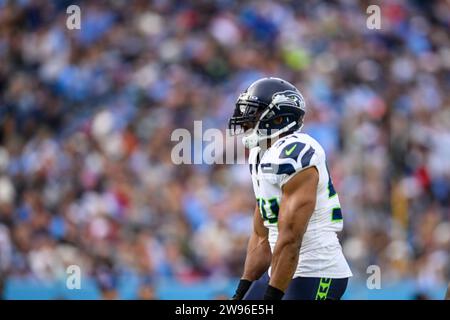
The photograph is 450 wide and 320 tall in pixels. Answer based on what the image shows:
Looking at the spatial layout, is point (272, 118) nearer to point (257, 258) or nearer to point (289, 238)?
point (289, 238)

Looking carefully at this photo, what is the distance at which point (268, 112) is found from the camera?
574 cm

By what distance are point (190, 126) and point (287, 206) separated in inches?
291

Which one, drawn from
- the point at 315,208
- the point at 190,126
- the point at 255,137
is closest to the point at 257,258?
the point at 315,208

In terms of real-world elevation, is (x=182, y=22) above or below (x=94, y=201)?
above

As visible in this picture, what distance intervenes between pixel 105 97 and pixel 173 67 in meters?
1.07

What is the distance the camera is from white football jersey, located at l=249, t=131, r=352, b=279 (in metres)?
A: 5.50

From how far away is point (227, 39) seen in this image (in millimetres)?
13969

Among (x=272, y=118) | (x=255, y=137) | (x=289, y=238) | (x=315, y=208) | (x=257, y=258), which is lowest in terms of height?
(x=257, y=258)

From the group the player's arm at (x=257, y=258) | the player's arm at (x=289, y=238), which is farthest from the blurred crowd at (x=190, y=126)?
the player's arm at (x=289, y=238)

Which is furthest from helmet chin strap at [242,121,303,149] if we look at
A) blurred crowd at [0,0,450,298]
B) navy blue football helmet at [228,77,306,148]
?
blurred crowd at [0,0,450,298]

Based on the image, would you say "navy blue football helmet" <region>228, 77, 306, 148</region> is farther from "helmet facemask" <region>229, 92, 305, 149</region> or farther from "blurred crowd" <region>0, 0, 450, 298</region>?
"blurred crowd" <region>0, 0, 450, 298</region>

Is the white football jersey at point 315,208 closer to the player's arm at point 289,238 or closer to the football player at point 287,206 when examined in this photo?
the football player at point 287,206

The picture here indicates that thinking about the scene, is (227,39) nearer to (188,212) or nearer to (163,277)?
(188,212)

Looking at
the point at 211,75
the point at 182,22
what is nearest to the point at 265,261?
the point at 211,75
